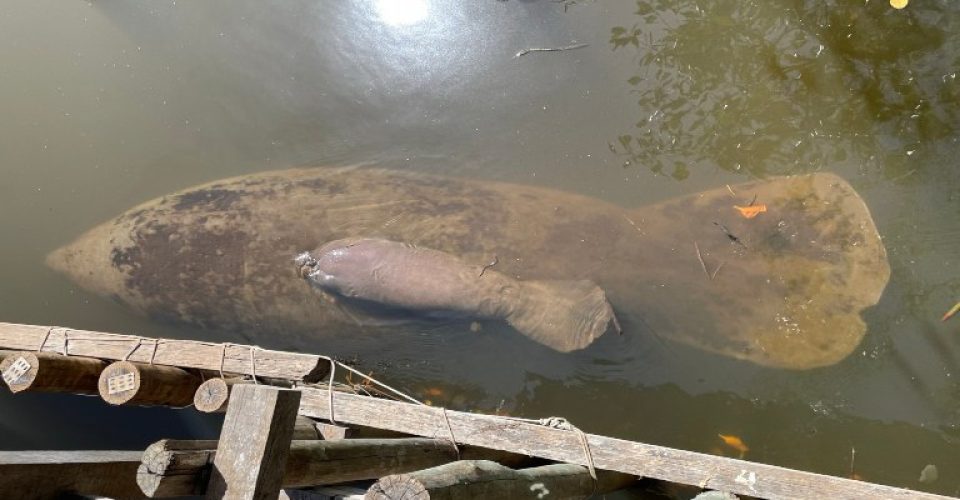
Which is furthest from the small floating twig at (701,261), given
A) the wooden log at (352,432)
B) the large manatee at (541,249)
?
the wooden log at (352,432)

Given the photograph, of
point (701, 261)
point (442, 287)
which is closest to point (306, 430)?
point (442, 287)

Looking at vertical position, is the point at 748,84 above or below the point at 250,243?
above

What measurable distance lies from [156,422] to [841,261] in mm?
5390

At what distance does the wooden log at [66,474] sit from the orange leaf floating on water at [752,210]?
409 cm

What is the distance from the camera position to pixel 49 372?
3914 mm

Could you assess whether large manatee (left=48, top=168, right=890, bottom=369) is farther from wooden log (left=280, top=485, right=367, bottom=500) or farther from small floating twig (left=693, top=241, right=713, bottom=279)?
wooden log (left=280, top=485, right=367, bottom=500)

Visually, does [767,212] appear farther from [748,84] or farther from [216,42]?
[216,42]

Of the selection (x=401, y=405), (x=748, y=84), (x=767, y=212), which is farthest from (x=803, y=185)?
(x=401, y=405)

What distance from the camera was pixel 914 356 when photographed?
4715mm

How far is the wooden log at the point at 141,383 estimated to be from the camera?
3.77 meters

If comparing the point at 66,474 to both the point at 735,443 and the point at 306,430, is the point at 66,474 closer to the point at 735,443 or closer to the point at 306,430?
the point at 306,430

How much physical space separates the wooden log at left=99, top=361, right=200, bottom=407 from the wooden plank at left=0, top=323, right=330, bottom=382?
0.10 meters

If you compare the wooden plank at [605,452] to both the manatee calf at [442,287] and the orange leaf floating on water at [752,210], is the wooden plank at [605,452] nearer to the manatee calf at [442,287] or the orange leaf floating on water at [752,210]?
the manatee calf at [442,287]

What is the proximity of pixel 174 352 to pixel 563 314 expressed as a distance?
2.56m
